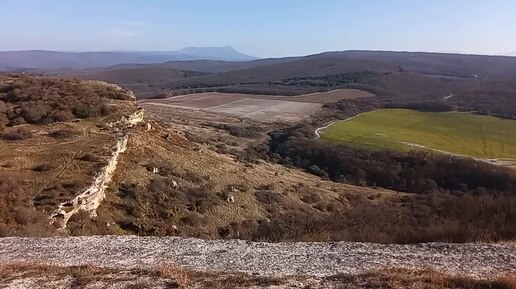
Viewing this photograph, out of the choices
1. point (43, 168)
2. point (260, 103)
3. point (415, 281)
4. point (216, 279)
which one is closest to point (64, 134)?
point (43, 168)

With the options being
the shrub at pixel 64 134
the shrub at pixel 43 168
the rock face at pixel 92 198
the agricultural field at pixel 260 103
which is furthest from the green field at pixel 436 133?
the shrub at pixel 43 168

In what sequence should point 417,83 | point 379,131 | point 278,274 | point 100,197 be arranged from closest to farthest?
point 278,274 → point 100,197 → point 379,131 → point 417,83

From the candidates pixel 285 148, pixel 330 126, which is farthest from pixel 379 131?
pixel 285 148

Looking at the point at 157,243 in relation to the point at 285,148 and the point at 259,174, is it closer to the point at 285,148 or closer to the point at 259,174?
the point at 259,174

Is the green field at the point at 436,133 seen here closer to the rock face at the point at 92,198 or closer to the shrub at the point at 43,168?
the rock face at the point at 92,198

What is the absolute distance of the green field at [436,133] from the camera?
200 feet

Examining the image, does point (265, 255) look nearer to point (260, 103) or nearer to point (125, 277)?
point (125, 277)

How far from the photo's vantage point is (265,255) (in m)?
14.4

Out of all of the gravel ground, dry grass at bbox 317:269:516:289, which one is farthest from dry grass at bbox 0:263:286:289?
dry grass at bbox 317:269:516:289

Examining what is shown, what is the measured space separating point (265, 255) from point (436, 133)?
6284 cm

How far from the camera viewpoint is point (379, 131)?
74.1m

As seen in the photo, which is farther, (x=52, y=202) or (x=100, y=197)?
(x=100, y=197)

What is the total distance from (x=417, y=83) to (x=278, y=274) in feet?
511

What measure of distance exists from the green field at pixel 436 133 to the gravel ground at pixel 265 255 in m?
45.2
